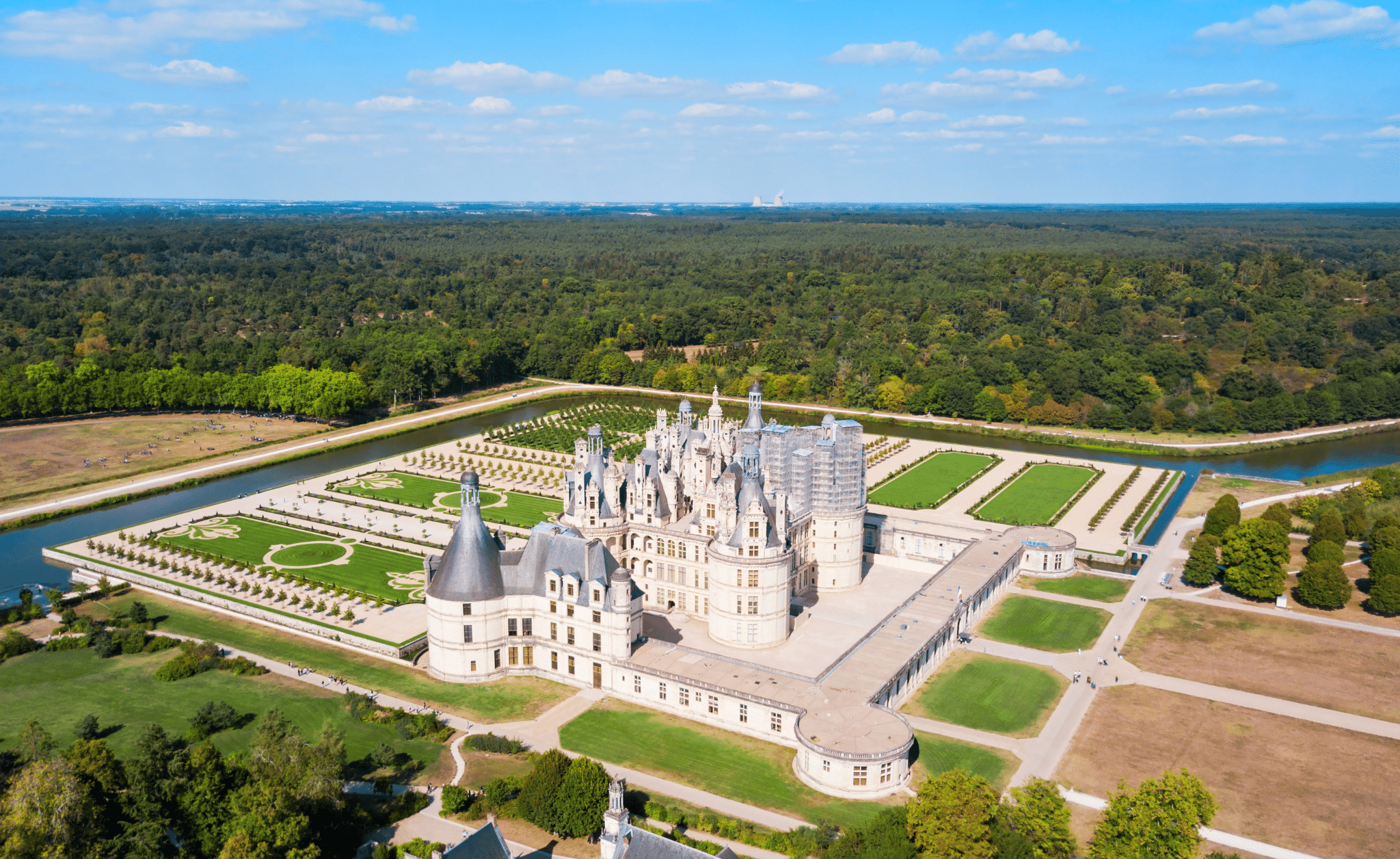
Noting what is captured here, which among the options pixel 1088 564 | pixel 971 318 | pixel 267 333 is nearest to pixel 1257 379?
pixel 971 318

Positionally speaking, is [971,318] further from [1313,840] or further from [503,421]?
[1313,840]

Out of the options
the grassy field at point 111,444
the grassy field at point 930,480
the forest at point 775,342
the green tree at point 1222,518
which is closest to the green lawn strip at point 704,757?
the grassy field at point 930,480

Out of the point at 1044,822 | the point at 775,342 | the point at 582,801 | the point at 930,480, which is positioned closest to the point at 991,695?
the point at 1044,822

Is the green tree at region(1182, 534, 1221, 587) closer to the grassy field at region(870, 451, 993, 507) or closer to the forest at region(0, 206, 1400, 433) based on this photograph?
the grassy field at region(870, 451, 993, 507)

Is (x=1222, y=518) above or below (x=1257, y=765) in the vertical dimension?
above

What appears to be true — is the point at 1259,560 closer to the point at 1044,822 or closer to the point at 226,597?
the point at 1044,822
